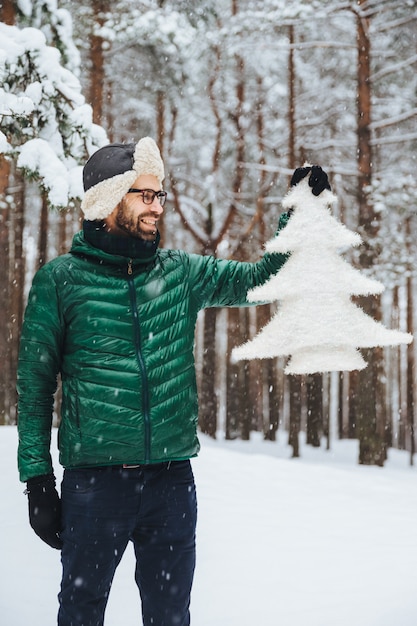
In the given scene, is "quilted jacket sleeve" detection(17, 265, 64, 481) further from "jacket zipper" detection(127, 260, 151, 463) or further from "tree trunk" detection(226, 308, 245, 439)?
"tree trunk" detection(226, 308, 245, 439)

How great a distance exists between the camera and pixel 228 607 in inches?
176

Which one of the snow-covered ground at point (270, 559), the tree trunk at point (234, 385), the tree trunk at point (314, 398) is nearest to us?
the snow-covered ground at point (270, 559)

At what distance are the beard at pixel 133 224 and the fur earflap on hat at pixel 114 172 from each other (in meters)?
0.05

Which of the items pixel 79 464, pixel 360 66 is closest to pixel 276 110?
pixel 360 66

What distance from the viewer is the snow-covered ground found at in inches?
171

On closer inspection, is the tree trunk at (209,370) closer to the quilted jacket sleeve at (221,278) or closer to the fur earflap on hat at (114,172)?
the quilted jacket sleeve at (221,278)

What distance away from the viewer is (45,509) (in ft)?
8.51

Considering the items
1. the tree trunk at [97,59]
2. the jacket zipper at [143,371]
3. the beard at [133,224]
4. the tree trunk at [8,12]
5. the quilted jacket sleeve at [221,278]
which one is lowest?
the jacket zipper at [143,371]

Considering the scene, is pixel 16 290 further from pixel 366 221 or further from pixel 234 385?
pixel 366 221

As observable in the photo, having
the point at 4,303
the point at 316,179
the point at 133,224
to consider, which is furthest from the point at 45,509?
the point at 4,303

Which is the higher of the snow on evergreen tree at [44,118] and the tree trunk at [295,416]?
the snow on evergreen tree at [44,118]

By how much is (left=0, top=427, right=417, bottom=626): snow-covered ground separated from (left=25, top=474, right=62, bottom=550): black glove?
1834 mm

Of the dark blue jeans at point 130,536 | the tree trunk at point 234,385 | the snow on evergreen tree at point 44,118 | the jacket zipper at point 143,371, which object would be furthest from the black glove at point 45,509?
the tree trunk at point 234,385

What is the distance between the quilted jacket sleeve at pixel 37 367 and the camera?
2.62m
